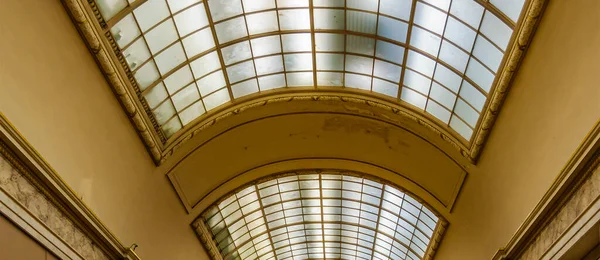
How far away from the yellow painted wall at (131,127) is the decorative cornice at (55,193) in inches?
22.9

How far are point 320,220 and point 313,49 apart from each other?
54.1 feet

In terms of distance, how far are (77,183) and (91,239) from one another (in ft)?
5.98

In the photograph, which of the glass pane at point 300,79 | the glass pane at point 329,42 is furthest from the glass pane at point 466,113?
the glass pane at point 300,79

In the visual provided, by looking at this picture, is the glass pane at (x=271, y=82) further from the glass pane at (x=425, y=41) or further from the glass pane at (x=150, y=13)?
the glass pane at (x=425, y=41)

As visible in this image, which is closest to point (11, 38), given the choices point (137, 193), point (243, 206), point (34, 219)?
point (34, 219)

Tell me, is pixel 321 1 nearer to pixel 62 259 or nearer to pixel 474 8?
pixel 474 8

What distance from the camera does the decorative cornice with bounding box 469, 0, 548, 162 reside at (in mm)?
12859

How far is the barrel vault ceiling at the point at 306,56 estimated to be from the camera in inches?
603

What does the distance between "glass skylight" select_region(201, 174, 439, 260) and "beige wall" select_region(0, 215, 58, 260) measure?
12865 millimetres

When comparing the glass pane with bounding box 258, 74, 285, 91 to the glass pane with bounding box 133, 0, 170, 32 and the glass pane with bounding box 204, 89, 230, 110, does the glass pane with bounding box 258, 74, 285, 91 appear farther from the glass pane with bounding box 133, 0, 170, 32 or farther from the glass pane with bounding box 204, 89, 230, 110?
the glass pane with bounding box 133, 0, 170, 32

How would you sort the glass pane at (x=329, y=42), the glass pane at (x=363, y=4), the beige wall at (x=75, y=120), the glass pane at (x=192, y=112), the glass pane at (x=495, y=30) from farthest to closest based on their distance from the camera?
the glass pane at (x=192, y=112) < the glass pane at (x=329, y=42) < the glass pane at (x=363, y=4) < the glass pane at (x=495, y=30) < the beige wall at (x=75, y=120)

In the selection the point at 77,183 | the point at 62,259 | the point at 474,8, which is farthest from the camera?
the point at 474,8

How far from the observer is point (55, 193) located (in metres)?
12.3

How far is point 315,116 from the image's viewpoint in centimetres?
2158
